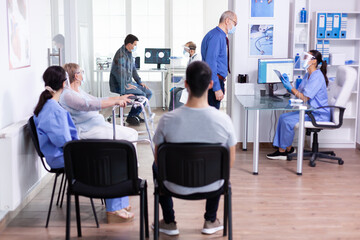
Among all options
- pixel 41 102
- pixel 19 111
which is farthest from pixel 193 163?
pixel 19 111

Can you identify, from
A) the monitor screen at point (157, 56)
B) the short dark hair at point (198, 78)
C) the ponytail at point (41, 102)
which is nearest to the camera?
the short dark hair at point (198, 78)

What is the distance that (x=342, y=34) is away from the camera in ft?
19.8

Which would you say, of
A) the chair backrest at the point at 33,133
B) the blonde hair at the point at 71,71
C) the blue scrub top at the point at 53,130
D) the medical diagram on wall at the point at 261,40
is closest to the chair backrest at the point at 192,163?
the blue scrub top at the point at 53,130

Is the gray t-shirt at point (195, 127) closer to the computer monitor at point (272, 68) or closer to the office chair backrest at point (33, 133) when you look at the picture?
the office chair backrest at point (33, 133)

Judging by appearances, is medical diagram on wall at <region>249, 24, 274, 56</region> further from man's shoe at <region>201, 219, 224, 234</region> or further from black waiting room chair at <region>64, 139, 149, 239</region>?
black waiting room chair at <region>64, 139, 149, 239</region>

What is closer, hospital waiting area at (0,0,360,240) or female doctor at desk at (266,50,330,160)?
hospital waiting area at (0,0,360,240)

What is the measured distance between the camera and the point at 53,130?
332 centimetres

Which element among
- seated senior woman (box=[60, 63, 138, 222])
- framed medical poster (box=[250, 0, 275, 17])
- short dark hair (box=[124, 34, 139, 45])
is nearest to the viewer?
seated senior woman (box=[60, 63, 138, 222])

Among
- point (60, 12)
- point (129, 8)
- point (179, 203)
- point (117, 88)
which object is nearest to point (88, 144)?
point (179, 203)

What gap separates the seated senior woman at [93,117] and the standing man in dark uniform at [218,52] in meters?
1.27

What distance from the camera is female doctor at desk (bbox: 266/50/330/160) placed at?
17.4ft

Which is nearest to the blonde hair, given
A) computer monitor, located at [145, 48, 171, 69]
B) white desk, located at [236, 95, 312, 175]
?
white desk, located at [236, 95, 312, 175]

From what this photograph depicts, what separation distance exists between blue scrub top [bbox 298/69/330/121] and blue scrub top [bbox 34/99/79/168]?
2869mm

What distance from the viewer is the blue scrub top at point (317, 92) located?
530 cm
